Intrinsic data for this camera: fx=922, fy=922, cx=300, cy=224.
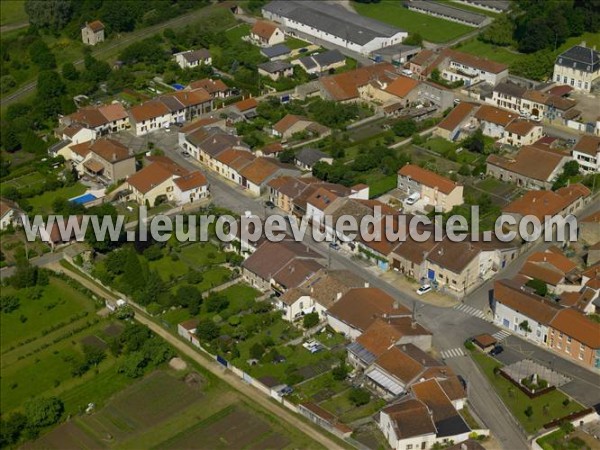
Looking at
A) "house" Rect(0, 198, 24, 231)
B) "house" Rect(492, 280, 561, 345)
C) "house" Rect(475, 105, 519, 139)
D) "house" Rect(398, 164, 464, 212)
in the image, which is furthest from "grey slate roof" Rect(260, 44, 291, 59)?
"house" Rect(492, 280, 561, 345)

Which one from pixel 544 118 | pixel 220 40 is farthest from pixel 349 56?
pixel 544 118

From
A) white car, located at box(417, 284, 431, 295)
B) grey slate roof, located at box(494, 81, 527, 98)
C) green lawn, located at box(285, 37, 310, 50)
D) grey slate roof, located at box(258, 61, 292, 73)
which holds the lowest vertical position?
white car, located at box(417, 284, 431, 295)

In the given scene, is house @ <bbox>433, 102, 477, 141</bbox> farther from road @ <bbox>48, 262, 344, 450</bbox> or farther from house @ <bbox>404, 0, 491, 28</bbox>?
road @ <bbox>48, 262, 344, 450</bbox>

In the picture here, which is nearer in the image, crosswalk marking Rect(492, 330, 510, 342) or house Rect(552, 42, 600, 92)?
crosswalk marking Rect(492, 330, 510, 342)

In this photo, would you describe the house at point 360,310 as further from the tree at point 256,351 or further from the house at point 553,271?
Result: the house at point 553,271

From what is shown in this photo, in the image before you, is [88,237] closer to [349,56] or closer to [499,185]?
[499,185]

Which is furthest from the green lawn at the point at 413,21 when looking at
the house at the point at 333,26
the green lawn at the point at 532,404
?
the green lawn at the point at 532,404
